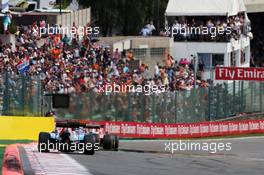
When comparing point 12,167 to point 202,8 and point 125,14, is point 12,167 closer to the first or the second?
point 202,8

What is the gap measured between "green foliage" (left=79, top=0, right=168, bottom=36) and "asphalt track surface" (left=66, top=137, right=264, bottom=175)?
828 inches

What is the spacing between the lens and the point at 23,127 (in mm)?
25047

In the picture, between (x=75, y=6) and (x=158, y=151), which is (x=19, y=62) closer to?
(x=158, y=151)

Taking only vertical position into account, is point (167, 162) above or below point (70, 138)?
below

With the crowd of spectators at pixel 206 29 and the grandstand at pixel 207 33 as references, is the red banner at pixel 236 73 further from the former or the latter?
the crowd of spectators at pixel 206 29

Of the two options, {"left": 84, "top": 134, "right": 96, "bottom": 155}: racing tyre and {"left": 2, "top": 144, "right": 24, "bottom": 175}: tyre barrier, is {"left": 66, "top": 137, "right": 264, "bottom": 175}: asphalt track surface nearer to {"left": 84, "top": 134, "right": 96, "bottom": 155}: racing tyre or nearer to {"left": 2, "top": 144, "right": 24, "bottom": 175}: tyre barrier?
{"left": 84, "top": 134, "right": 96, "bottom": 155}: racing tyre

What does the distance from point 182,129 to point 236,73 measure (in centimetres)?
405

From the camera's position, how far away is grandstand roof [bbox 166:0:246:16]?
44.0m

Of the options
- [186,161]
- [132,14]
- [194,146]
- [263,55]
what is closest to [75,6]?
[132,14]
